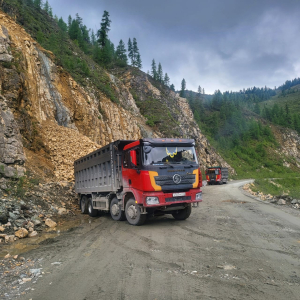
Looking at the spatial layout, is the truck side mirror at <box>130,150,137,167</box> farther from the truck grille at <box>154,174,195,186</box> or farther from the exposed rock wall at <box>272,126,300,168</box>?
the exposed rock wall at <box>272,126,300,168</box>

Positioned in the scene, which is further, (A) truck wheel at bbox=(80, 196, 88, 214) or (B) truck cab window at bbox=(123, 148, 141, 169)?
(A) truck wheel at bbox=(80, 196, 88, 214)

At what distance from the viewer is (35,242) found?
715 cm

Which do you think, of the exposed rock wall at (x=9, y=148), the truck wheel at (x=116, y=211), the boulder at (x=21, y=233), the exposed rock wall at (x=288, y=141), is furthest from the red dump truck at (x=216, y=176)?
the exposed rock wall at (x=288, y=141)

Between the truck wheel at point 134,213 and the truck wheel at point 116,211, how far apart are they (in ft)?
2.37

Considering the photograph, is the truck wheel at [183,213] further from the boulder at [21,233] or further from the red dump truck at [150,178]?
the boulder at [21,233]

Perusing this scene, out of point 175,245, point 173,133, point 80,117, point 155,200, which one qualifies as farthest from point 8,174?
point 173,133

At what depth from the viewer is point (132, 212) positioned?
27.7ft

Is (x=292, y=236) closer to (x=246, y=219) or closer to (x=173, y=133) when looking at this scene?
(x=246, y=219)

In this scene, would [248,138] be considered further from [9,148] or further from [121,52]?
[9,148]

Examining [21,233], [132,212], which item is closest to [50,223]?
[21,233]

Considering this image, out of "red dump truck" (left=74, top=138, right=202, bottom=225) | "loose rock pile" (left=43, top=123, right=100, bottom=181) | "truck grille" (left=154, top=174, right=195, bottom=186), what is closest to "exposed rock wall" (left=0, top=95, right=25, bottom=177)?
"loose rock pile" (left=43, top=123, right=100, bottom=181)

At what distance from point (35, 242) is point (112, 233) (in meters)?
2.22

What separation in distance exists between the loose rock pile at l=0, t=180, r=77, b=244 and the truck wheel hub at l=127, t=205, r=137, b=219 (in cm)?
314

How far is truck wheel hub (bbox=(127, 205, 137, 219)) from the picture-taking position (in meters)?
8.36
